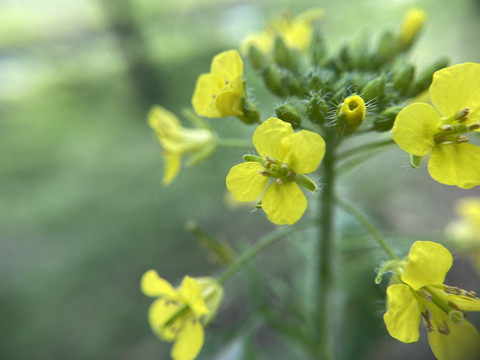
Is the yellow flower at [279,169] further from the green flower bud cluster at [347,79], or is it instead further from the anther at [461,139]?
the anther at [461,139]

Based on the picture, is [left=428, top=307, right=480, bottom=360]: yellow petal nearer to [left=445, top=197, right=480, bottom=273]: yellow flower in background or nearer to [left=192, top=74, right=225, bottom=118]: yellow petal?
[left=192, top=74, right=225, bottom=118]: yellow petal

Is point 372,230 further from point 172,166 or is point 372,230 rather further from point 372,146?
point 172,166

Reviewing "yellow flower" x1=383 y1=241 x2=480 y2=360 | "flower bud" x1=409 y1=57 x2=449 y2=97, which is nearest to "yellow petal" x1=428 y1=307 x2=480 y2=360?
"yellow flower" x1=383 y1=241 x2=480 y2=360

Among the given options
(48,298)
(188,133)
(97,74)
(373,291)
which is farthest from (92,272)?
(97,74)

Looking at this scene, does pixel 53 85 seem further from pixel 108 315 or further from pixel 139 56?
pixel 108 315

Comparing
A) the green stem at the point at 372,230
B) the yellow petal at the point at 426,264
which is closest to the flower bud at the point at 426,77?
the green stem at the point at 372,230

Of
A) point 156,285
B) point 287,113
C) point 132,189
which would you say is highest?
point 287,113

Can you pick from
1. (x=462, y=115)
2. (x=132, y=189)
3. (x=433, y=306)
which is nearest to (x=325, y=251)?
(x=433, y=306)
